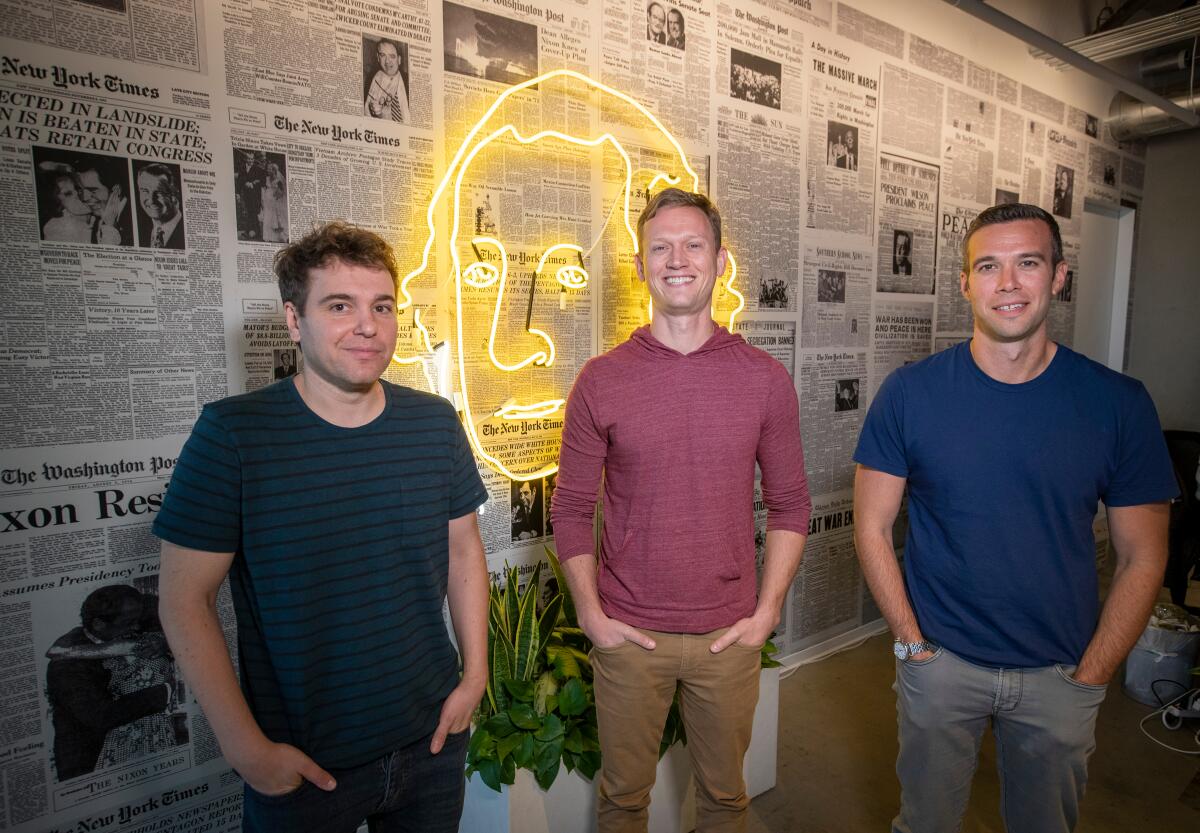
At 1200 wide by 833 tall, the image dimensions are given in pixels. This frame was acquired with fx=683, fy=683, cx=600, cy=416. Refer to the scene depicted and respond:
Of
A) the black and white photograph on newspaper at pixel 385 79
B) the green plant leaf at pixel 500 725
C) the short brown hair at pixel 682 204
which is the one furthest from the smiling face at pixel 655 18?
the green plant leaf at pixel 500 725

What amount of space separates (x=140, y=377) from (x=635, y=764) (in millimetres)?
1355

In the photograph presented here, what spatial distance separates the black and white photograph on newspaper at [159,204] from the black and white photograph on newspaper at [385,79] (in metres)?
0.48

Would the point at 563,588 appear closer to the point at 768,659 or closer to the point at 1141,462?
the point at 768,659

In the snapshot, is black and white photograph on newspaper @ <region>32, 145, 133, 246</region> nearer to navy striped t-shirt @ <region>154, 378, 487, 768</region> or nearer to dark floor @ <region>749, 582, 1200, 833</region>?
navy striped t-shirt @ <region>154, 378, 487, 768</region>

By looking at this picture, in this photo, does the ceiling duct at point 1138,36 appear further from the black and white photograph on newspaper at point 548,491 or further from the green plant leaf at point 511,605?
the green plant leaf at point 511,605

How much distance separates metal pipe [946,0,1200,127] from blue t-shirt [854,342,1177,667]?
181 cm

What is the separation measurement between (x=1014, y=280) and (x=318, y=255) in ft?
4.39

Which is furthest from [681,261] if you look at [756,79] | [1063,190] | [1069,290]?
[1069,290]

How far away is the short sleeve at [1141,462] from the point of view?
1357mm

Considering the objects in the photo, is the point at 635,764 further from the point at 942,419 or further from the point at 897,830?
the point at 942,419

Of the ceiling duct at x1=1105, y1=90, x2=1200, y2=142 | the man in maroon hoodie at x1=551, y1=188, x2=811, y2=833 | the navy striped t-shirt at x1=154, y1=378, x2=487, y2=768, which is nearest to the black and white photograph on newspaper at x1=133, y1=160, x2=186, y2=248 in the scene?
the navy striped t-shirt at x1=154, y1=378, x2=487, y2=768

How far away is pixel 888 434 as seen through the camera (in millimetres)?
1494

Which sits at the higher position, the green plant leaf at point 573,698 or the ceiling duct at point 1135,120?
the ceiling duct at point 1135,120

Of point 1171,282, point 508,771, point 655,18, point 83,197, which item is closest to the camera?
point 83,197
